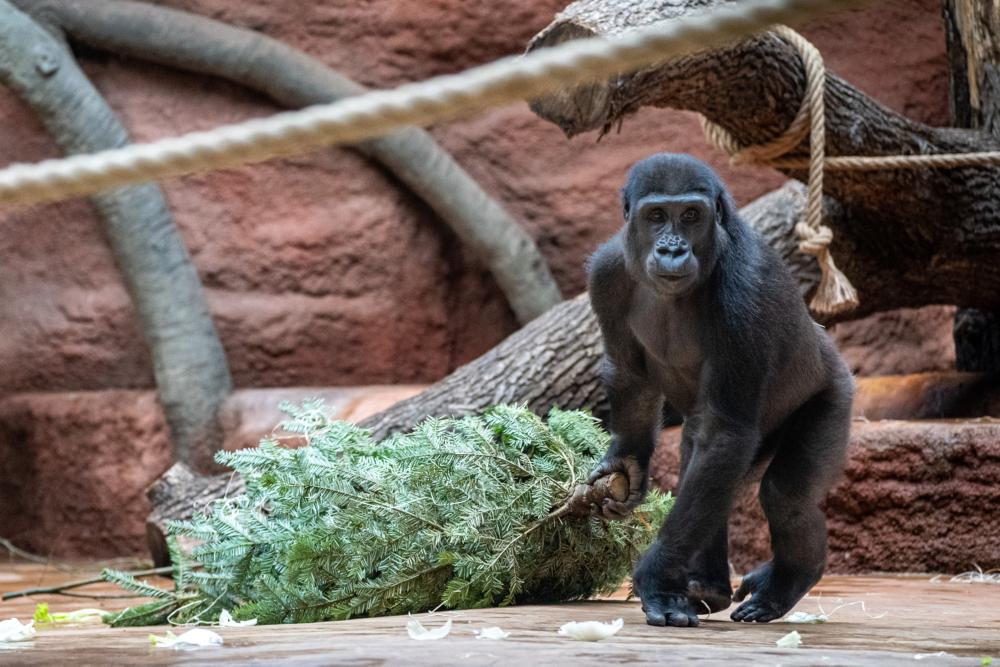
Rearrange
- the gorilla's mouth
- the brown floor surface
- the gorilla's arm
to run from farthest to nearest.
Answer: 1. the gorilla's arm
2. the gorilla's mouth
3. the brown floor surface

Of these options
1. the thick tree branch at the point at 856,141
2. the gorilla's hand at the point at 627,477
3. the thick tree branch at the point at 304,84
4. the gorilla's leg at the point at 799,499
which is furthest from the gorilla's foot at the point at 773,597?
the thick tree branch at the point at 304,84

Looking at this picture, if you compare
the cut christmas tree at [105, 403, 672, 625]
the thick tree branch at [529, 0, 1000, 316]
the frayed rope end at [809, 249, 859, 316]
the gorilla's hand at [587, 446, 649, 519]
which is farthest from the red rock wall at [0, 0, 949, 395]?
the gorilla's hand at [587, 446, 649, 519]

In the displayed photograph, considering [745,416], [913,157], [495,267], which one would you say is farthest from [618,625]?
[495,267]

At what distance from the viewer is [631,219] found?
10.4 feet

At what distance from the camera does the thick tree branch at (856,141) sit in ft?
13.9

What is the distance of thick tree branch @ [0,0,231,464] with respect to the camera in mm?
6316

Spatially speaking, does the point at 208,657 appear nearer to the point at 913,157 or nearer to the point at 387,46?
the point at 913,157

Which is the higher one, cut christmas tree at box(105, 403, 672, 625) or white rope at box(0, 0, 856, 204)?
white rope at box(0, 0, 856, 204)

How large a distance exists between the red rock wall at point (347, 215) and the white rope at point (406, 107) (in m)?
5.19

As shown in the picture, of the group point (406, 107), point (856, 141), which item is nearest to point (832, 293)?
point (856, 141)

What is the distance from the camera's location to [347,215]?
7023 millimetres

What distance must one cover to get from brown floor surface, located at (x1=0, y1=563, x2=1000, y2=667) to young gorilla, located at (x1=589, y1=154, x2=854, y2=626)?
0.16 metres

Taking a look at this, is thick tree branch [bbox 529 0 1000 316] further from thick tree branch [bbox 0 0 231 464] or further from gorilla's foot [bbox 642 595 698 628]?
thick tree branch [bbox 0 0 231 464]

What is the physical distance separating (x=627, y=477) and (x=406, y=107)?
190 centimetres
